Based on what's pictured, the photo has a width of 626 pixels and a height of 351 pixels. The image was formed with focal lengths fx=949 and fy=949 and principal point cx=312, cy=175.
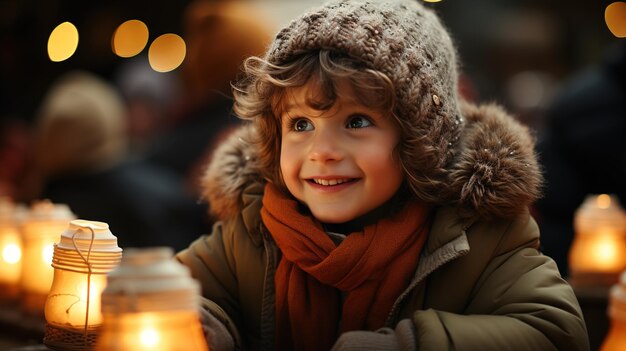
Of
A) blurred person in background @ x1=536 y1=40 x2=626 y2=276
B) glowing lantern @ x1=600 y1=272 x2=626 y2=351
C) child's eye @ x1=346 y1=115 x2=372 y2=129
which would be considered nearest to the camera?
glowing lantern @ x1=600 y1=272 x2=626 y2=351

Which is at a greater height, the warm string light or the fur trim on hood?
the fur trim on hood

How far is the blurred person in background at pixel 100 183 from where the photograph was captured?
16.8ft

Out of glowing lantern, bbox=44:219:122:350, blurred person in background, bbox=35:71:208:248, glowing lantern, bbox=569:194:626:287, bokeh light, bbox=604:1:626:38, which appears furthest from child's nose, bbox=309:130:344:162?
bokeh light, bbox=604:1:626:38

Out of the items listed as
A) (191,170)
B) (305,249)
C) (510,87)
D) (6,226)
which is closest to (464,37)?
(510,87)

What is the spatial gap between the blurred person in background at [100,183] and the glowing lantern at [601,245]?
2.31m

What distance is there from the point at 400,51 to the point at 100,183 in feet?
10.4

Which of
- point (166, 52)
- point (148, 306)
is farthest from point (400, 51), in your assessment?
point (166, 52)

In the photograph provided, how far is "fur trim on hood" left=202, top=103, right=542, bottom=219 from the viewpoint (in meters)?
2.42

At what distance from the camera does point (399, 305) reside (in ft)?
7.82

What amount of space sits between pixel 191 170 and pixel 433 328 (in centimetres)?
341

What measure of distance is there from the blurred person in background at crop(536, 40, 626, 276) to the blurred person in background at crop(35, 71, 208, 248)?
73.2 inches

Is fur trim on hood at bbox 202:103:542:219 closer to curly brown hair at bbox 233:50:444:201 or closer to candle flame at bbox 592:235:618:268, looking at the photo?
curly brown hair at bbox 233:50:444:201

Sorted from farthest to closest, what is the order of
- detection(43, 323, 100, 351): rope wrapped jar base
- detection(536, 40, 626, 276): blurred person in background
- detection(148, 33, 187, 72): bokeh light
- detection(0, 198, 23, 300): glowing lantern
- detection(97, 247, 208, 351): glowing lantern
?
detection(148, 33, 187, 72): bokeh light → detection(536, 40, 626, 276): blurred person in background → detection(0, 198, 23, 300): glowing lantern → detection(43, 323, 100, 351): rope wrapped jar base → detection(97, 247, 208, 351): glowing lantern

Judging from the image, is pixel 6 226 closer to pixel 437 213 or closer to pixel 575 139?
pixel 437 213
